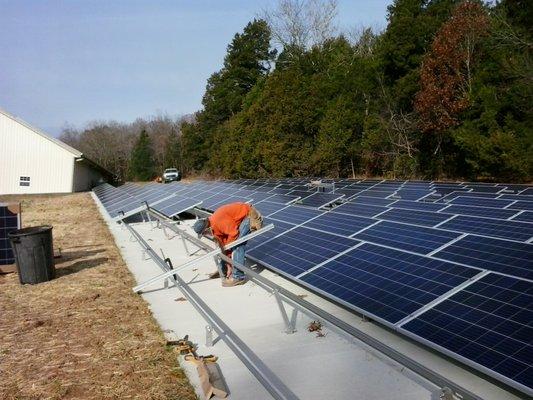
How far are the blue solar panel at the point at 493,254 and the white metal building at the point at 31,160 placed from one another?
1674 inches

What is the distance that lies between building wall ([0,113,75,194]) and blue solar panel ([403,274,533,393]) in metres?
44.2

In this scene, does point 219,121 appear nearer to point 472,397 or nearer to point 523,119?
point 523,119

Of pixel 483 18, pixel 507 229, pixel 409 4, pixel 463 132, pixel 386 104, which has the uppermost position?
pixel 409 4

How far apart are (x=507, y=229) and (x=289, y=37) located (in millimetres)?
50181

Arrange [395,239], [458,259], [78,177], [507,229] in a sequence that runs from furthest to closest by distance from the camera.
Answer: [78,177] < [507,229] < [395,239] < [458,259]

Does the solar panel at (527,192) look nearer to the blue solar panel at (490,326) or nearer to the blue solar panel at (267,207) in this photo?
the blue solar panel at (267,207)

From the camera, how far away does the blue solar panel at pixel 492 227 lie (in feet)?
34.7

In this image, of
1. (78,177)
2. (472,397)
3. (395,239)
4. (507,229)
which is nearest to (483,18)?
(507,229)

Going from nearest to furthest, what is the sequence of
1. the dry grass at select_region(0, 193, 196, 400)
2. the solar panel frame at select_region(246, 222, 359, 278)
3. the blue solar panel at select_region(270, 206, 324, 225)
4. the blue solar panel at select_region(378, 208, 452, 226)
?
the dry grass at select_region(0, 193, 196, 400) < the solar panel frame at select_region(246, 222, 359, 278) < the blue solar panel at select_region(378, 208, 452, 226) < the blue solar panel at select_region(270, 206, 324, 225)

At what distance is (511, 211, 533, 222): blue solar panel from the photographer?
1208 cm

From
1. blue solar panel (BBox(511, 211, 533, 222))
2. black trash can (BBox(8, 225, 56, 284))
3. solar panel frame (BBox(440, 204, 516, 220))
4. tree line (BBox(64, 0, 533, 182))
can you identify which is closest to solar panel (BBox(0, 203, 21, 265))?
black trash can (BBox(8, 225, 56, 284))

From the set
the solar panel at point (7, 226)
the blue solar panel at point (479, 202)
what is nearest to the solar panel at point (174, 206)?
the solar panel at point (7, 226)

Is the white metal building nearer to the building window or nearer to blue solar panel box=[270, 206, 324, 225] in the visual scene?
the building window

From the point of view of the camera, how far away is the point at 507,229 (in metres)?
11.1
